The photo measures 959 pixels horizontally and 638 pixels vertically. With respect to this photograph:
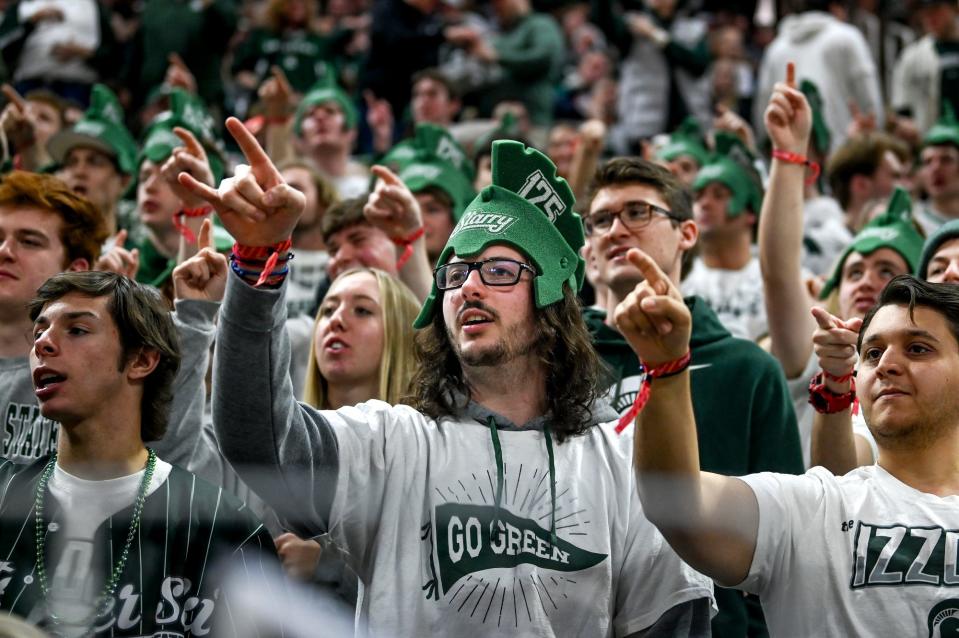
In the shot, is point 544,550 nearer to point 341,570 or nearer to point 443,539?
point 443,539

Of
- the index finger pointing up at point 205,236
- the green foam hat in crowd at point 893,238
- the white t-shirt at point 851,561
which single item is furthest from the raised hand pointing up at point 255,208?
the green foam hat in crowd at point 893,238

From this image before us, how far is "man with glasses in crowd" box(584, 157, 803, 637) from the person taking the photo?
4.33m

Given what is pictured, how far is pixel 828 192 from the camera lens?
8836mm

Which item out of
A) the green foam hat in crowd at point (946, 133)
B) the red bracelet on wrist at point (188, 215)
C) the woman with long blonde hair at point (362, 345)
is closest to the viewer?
the woman with long blonde hair at point (362, 345)

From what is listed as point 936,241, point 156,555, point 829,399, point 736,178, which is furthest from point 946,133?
point 156,555

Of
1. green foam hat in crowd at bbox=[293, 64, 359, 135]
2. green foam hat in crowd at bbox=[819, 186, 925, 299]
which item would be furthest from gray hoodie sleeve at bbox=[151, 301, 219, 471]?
green foam hat in crowd at bbox=[293, 64, 359, 135]

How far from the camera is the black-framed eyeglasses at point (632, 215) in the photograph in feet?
15.6

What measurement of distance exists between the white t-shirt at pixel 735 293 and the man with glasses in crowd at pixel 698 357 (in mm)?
1427

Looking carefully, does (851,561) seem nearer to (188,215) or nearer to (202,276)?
(202,276)

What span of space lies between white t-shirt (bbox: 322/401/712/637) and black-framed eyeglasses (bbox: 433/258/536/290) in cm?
38

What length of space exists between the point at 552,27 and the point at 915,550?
813cm

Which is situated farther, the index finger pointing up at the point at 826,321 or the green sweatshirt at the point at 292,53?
the green sweatshirt at the point at 292,53

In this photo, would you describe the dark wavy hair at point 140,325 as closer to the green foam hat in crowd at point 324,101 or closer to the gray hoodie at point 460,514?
the gray hoodie at point 460,514

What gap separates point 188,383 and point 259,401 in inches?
42.8
